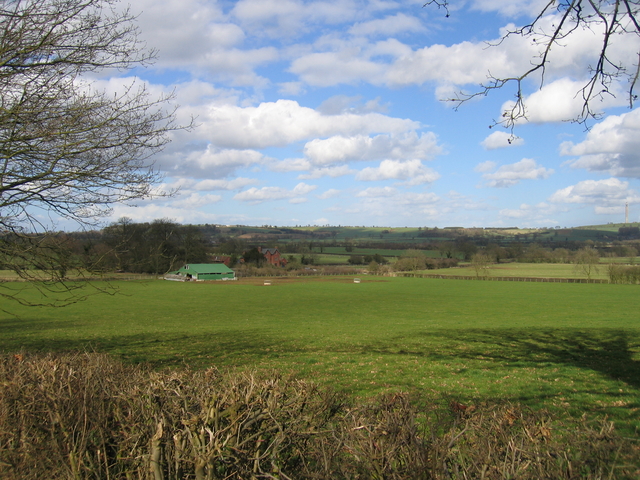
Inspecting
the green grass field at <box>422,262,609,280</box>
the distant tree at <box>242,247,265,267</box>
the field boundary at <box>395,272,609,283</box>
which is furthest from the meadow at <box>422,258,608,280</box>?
the distant tree at <box>242,247,265,267</box>

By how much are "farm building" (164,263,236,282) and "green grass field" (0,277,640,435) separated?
161ft

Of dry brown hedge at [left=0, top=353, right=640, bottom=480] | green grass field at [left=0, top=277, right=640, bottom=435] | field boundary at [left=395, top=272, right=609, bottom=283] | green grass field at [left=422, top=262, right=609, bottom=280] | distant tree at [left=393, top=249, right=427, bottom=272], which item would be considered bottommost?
field boundary at [left=395, top=272, right=609, bottom=283]

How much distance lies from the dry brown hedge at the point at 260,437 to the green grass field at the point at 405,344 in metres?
1.51

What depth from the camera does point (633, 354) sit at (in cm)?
1367

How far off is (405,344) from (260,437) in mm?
14932

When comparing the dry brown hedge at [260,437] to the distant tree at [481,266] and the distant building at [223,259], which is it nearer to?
the distant tree at [481,266]

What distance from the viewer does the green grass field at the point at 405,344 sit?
943cm

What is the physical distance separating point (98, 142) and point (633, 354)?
16.2 m

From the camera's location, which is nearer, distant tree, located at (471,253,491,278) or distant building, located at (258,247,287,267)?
distant tree, located at (471,253,491,278)

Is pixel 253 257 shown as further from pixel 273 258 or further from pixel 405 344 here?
pixel 405 344

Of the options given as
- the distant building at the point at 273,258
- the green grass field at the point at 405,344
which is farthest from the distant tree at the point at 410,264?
the green grass field at the point at 405,344

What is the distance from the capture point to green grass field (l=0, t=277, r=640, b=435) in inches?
371

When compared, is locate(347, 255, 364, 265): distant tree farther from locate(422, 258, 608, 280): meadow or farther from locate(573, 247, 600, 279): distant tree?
locate(573, 247, 600, 279): distant tree

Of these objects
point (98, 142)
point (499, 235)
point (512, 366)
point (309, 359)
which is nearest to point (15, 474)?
point (98, 142)
